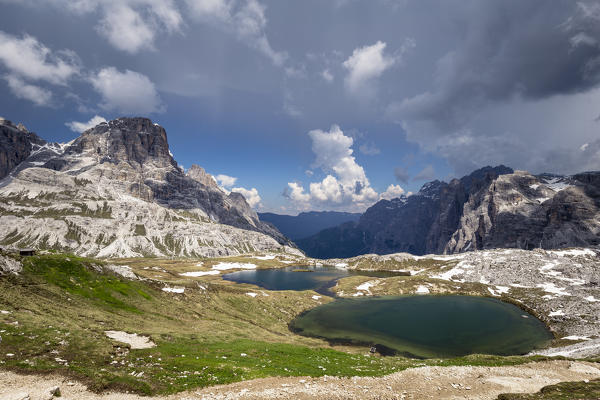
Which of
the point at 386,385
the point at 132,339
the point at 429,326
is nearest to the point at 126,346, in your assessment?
the point at 132,339

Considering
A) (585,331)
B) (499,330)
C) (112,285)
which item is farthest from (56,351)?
(585,331)

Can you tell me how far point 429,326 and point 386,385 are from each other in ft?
214

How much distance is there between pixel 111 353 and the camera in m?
24.9

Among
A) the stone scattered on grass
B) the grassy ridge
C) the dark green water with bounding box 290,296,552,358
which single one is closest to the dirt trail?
the grassy ridge

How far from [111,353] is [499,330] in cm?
9474

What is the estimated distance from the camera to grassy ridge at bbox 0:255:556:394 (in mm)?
21094

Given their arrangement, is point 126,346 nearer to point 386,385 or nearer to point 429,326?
point 386,385

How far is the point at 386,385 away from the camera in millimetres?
23266

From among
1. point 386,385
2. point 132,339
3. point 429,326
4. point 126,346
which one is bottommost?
point 429,326

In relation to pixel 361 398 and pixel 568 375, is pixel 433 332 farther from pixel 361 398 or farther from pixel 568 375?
pixel 361 398

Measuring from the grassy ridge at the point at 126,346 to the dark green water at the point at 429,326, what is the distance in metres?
20.1

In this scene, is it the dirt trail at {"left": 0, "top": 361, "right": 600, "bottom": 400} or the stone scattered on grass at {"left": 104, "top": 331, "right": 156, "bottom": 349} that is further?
the stone scattered on grass at {"left": 104, "top": 331, "right": 156, "bottom": 349}

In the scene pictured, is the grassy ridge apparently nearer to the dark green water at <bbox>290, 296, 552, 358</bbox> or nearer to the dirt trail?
the dirt trail

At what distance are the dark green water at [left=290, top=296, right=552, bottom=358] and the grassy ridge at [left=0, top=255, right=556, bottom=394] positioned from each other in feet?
65.8
